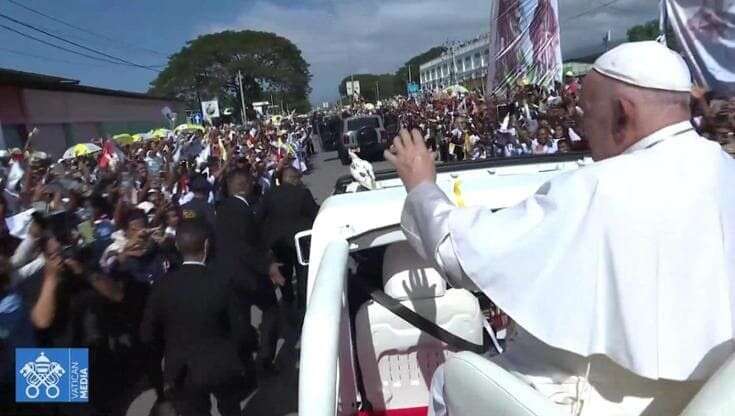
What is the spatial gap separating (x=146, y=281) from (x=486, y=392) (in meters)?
4.46

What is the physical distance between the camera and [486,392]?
59.3 inches

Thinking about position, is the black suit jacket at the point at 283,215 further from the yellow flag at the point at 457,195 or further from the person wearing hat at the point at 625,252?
the person wearing hat at the point at 625,252

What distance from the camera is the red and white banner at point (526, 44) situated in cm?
996

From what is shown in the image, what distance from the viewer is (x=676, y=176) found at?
146cm

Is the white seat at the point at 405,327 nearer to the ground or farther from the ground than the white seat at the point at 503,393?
nearer to the ground

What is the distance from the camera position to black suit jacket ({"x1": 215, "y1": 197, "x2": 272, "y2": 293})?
17.3ft

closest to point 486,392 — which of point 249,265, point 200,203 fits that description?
point 249,265

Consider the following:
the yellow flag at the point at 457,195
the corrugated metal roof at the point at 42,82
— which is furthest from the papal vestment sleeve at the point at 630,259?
the corrugated metal roof at the point at 42,82

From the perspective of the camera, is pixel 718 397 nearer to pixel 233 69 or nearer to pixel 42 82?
pixel 42 82

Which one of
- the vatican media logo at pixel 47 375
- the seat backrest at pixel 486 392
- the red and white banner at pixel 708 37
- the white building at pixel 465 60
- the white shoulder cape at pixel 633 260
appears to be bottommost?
the vatican media logo at pixel 47 375

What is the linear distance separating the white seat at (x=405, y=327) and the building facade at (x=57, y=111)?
13106 mm

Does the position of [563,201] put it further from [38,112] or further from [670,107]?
[38,112]

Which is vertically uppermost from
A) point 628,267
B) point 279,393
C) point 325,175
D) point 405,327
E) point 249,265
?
point 628,267

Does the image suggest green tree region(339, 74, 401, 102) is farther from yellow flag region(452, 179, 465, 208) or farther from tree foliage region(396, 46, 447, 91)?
yellow flag region(452, 179, 465, 208)
